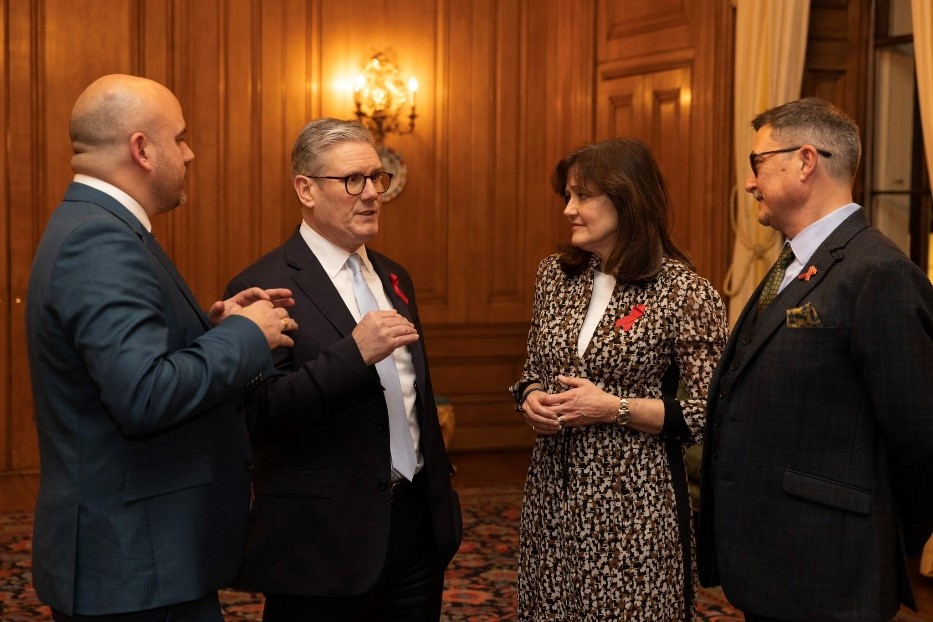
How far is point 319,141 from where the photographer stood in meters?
2.73

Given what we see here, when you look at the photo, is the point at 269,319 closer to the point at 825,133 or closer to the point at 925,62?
the point at 825,133

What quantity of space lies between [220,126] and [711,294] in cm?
546

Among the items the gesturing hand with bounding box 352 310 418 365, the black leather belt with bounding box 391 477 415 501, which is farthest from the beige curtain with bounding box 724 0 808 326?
the gesturing hand with bounding box 352 310 418 365

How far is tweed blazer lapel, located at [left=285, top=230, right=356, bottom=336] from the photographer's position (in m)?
2.61

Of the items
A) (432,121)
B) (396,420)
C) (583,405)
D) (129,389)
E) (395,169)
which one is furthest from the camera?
(432,121)

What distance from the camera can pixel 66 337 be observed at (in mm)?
1984

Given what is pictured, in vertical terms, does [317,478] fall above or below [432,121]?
below

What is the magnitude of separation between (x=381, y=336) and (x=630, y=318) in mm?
741

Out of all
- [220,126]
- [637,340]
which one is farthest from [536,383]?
[220,126]

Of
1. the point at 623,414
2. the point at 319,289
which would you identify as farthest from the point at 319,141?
the point at 623,414

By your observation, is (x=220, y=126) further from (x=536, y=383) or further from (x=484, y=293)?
(x=536, y=383)

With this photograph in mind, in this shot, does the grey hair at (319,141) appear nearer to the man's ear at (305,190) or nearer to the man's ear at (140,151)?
the man's ear at (305,190)

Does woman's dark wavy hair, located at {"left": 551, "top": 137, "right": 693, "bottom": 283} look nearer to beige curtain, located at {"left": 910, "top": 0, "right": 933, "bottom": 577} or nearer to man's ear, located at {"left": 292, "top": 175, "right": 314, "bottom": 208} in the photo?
man's ear, located at {"left": 292, "top": 175, "right": 314, "bottom": 208}

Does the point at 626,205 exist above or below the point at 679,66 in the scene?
below
